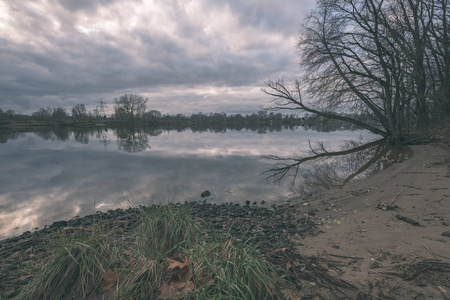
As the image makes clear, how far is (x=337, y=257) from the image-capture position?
3.37 m

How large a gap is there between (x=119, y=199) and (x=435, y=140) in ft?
61.9

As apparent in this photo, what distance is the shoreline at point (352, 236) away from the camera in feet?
8.80

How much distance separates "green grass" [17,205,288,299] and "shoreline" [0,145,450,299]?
2.13 ft

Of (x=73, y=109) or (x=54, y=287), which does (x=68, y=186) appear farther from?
(x=73, y=109)

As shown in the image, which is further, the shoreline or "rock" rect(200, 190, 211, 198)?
"rock" rect(200, 190, 211, 198)

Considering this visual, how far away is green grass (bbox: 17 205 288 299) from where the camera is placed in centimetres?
191

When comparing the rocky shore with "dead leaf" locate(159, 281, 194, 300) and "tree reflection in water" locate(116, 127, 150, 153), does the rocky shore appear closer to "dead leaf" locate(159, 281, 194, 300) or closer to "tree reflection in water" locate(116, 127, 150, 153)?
"dead leaf" locate(159, 281, 194, 300)

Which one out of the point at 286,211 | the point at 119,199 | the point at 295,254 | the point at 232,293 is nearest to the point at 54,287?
the point at 232,293

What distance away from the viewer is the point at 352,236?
4.17m

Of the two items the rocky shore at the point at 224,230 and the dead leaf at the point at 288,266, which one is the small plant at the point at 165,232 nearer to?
the rocky shore at the point at 224,230

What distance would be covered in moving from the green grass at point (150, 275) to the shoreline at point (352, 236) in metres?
0.65

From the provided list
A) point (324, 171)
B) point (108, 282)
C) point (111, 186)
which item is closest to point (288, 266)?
point (108, 282)

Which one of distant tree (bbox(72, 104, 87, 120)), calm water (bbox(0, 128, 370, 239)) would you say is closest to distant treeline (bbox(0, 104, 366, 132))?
distant tree (bbox(72, 104, 87, 120))

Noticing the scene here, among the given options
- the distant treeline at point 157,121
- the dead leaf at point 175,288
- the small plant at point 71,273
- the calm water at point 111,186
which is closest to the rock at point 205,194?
the calm water at point 111,186
